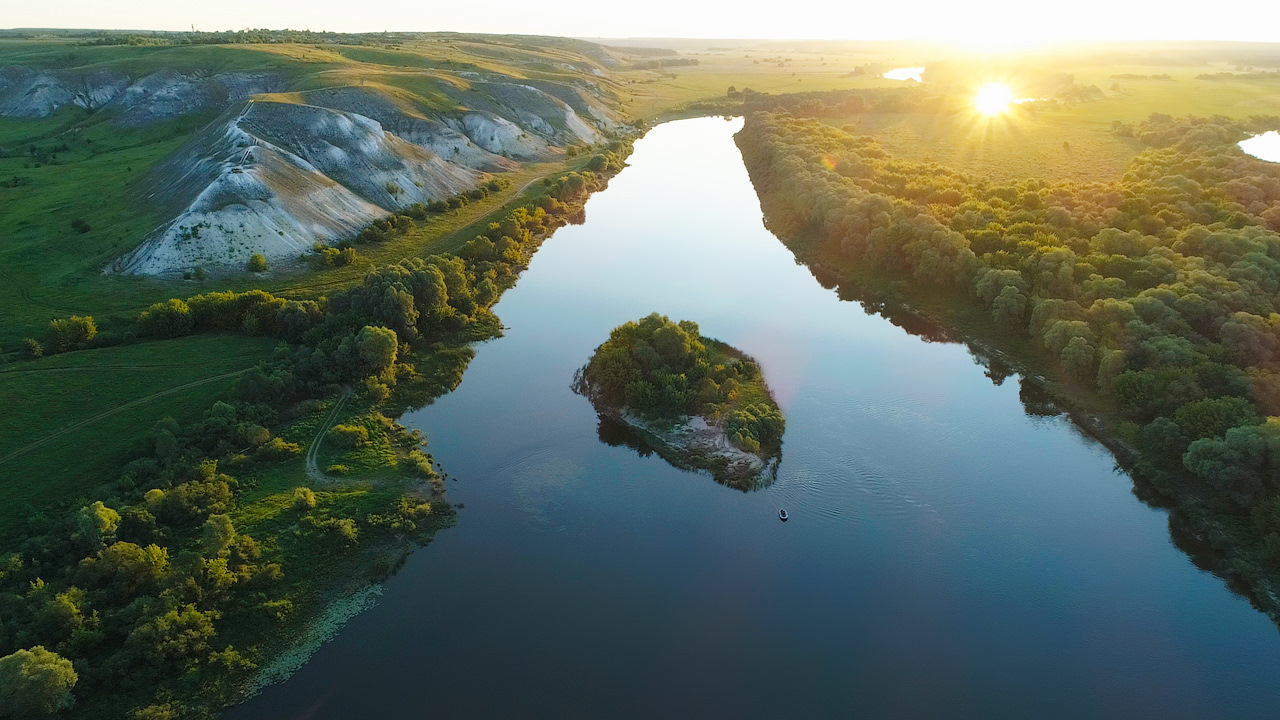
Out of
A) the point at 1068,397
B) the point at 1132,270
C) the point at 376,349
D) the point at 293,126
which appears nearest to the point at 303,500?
the point at 376,349

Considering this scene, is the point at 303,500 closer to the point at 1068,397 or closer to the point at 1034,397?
the point at 1034,397

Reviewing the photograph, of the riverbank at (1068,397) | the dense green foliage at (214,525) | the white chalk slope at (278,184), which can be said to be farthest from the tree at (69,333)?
the riverbank at (1068,397)

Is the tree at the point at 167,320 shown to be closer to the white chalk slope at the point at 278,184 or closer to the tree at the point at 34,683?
the white chalk slope at the point at 278,184

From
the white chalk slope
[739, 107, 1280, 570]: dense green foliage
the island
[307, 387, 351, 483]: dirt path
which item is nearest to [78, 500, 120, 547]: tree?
[307, 387, 351, 483]: dirt path

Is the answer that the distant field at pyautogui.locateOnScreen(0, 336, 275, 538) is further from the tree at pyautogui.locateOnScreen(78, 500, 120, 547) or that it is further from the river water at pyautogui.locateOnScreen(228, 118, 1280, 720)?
the river water at pyautogui.locateOnScreen(228, 118, 1280, 720)

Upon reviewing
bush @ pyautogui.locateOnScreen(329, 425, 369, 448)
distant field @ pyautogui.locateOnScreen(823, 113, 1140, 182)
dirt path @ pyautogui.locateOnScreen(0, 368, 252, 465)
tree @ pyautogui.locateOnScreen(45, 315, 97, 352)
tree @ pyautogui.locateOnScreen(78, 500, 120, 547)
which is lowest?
bush @ pyautogui.locateOnScreen(329, 425, 369, 448)

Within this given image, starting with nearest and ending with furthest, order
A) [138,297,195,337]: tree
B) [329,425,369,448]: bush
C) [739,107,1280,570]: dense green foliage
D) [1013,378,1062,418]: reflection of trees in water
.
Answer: [739,107,1280,570]: dense green foliage → [329,425,369,448]: bush → [1013,378,1062,418]: reflection of trees in water → [138,297,195,337]: tree

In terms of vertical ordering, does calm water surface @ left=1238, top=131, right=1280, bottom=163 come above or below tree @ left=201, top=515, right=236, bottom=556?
above
